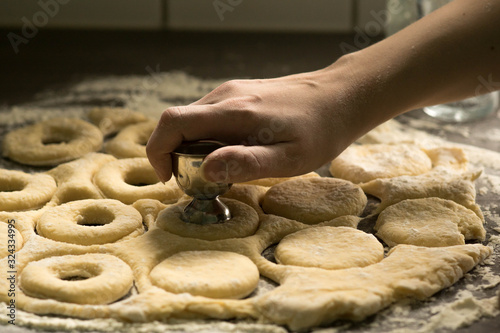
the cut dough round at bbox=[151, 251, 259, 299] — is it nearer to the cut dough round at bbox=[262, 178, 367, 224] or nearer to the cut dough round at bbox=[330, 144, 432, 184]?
the cut dough round at bbox=[262, 178, 367, 224]

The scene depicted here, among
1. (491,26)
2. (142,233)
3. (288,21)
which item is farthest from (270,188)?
(288,21)

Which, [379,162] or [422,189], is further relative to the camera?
[379,162]

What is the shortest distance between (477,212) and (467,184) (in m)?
0.09

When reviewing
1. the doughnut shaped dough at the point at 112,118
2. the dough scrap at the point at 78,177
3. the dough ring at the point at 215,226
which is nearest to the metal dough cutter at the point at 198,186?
the dough ring at the point at 215,226

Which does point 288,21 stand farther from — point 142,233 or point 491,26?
point 142,233

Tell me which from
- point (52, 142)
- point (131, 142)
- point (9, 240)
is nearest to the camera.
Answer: point (9, 240)

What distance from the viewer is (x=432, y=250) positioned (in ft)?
3.58

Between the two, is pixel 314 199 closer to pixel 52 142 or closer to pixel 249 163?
pixel 249 163

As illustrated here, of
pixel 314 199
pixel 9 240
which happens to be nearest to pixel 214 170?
pixel 314 199

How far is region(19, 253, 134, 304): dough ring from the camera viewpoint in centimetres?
97

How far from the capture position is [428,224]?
1192 millimetres

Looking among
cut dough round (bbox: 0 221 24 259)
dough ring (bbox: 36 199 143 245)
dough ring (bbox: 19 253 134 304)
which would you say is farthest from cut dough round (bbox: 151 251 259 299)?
cut dough round (bbox: 0 221 24 259)

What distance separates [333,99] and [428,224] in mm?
317

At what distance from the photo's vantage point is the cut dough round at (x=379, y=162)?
1.46 m
